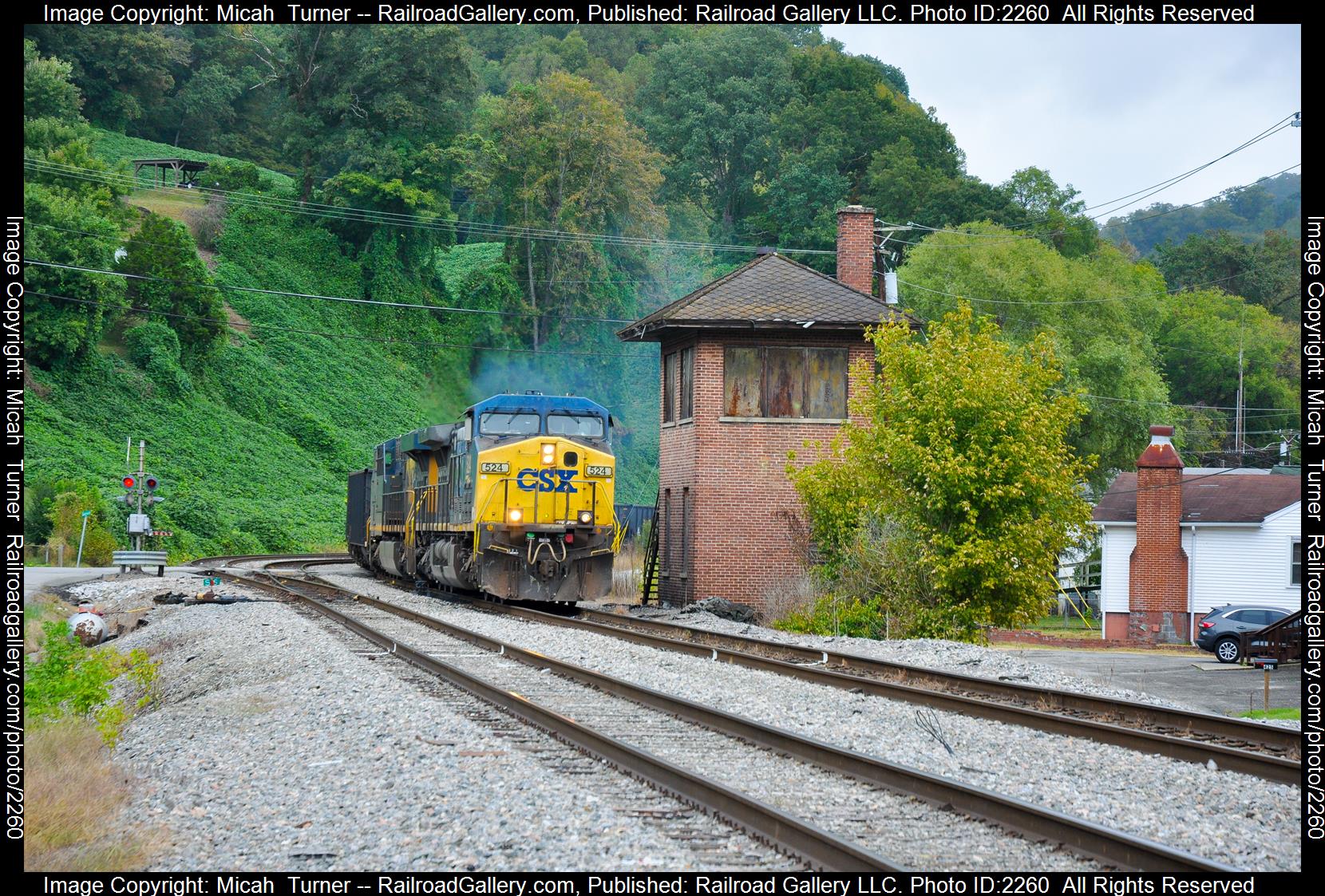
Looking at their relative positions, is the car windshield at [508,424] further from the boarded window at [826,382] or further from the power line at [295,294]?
the power line at [295,294]

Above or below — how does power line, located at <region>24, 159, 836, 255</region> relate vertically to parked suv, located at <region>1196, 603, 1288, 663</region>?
above

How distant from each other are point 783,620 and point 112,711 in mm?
13646

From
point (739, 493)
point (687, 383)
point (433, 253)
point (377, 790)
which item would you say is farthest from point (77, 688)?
point (433, 253)

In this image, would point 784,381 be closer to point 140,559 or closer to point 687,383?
point 687,383

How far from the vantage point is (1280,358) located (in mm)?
78000

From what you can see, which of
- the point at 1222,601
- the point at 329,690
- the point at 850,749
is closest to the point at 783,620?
the point at 329,690

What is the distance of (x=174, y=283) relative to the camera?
5119 centimetres

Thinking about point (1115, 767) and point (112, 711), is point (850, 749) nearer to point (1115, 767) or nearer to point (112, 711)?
point (1115, 767)

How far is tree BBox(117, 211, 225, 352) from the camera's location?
49906mm

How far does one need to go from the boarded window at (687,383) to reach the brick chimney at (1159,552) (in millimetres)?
16671

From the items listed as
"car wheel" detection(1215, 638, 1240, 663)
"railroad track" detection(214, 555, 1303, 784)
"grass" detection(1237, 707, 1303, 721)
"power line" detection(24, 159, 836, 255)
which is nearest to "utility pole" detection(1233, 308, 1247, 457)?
"power line" detection(24, 159, 836, 255)

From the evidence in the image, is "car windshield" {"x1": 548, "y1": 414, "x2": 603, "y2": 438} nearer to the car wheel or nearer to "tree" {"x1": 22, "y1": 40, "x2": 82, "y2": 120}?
the car wheel

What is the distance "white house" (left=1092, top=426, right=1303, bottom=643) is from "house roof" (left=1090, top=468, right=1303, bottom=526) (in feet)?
Result: 0.16
